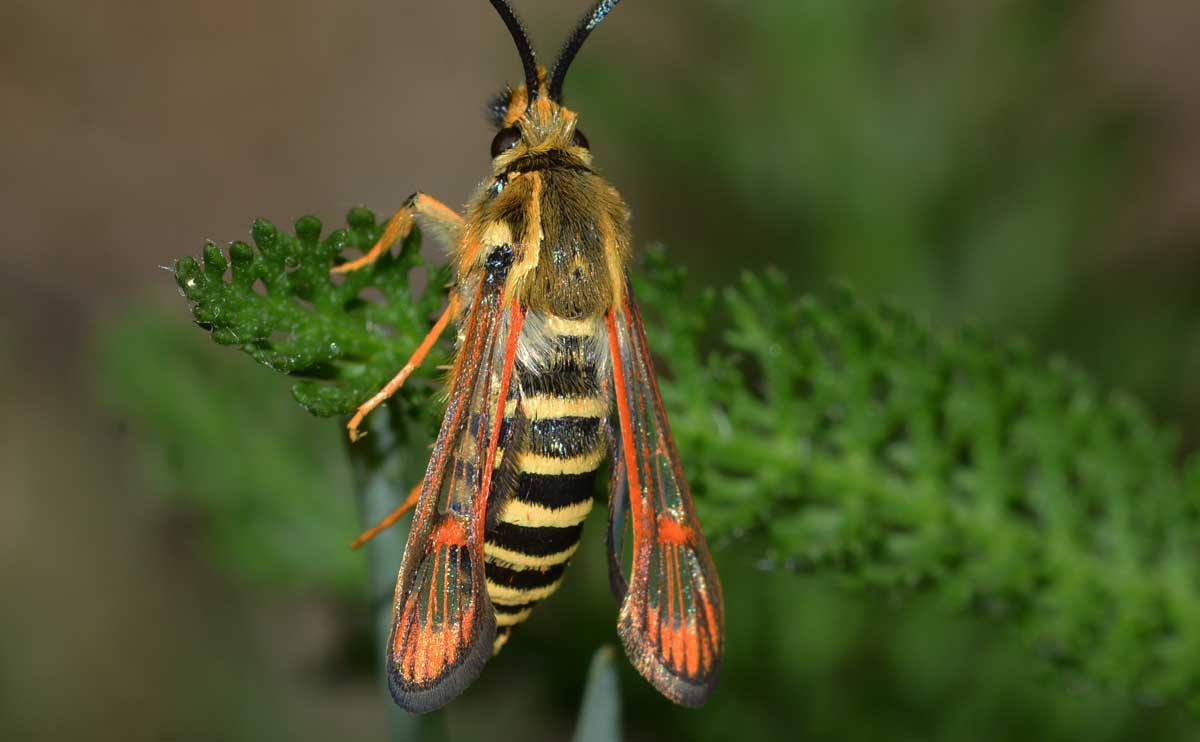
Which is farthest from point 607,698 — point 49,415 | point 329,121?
point 329,121

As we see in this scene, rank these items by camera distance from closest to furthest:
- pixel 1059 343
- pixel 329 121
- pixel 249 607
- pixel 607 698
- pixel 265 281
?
pixel 265 281 → pixel 607 698 → pixel 1059 343 → pixel 249 607 → pixel 329 121

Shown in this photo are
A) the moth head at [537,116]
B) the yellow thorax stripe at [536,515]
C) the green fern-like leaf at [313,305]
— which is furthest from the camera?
the moth head at [537,116]

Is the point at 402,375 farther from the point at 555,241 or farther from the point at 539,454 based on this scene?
the point at 555,241

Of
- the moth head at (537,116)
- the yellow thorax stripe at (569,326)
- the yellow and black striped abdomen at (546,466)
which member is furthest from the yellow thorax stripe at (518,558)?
the moth head at (537,116)

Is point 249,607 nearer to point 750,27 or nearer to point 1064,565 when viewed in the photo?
point 750,27

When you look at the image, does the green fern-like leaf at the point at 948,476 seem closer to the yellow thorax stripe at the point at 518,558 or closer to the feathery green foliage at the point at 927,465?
the feathery green foliage at the point at 927,465

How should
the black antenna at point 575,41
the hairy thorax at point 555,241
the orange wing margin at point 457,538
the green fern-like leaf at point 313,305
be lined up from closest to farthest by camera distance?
the green fern-like leaf at point 313,305 < the orange wing margin at point 457,538 < the hairy thorax at point 555,241 < the black antenna at point 575,41

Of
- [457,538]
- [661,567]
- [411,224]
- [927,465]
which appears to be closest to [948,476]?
[927,465]
